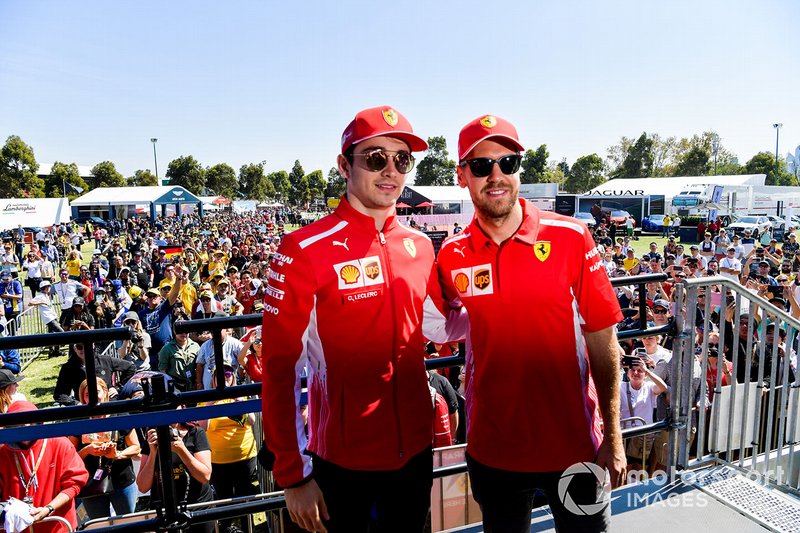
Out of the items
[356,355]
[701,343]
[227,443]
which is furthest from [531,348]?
[701,343]

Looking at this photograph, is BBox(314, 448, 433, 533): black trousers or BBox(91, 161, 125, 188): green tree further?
BBox(91, 161, 125, 188): green tree

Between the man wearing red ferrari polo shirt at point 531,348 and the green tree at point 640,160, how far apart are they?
3569 inches

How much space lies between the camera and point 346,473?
1905 millimetres

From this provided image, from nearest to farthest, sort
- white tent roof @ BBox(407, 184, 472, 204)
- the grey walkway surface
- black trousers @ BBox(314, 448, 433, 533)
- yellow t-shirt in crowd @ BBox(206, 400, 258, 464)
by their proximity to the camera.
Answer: black trousers @ BBox(314, 448, 433, 533) → the grey walkway surface → yellow t-shirt in crowd @ BBox(206, 400, 258, 464) → white tent roof @ BBox(407, 184, 472, 204)

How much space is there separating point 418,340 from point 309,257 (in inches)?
20.8

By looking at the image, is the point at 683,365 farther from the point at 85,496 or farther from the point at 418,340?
the point at 85,496

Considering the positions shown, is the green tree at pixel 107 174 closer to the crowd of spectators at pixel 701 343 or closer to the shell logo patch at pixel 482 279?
the crowd of spectators at pixel 701 343

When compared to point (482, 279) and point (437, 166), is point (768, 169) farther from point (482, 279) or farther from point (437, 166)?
point (482, 279)

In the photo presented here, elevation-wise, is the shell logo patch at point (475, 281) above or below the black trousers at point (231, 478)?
above

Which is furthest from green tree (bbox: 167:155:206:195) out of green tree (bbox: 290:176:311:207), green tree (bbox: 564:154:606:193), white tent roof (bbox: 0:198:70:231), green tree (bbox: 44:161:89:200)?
green tree (bbox: 564:154:606:193)

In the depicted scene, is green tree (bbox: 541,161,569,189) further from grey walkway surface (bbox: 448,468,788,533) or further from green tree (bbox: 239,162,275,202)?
grey walkway surface (bbox: 448,468,788,533)

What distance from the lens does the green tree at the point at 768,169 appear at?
8162 centimetres

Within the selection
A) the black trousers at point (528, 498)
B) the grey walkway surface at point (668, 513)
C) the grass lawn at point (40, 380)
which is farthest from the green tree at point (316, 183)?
the black trousers at point (528, 498)

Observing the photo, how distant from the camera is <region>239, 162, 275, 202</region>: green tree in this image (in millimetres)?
102500
